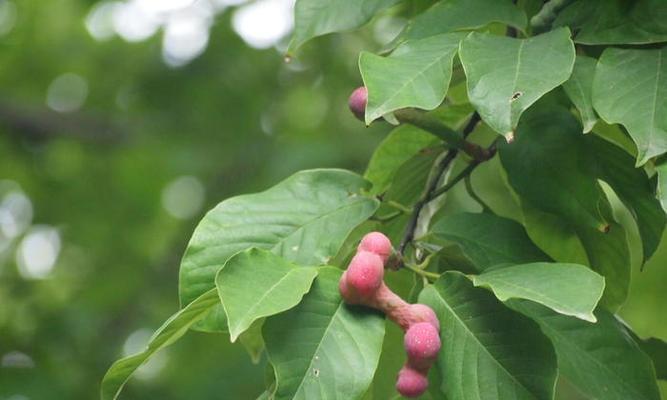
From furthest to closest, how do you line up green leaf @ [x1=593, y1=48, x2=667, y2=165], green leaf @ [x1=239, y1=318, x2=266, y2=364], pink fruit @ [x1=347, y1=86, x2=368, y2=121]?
green leaf @ [x1=239, y1=318, x2=266, y2=364], pink fruit @ [x1=347, y1=86, x2=368, y2=121], green leaf @ [x1=593, y1=48, x2=667, y2=165]

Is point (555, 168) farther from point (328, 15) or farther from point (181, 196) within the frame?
point (181, 196)

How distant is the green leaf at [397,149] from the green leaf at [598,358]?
335mm

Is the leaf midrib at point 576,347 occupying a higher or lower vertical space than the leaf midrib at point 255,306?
lower

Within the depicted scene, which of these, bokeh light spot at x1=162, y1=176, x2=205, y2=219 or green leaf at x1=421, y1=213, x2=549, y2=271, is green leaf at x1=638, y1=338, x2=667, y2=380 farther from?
bokeh light spot at x1=162, y1=176, x2=205, y2=219

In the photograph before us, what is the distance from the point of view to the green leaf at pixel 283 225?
1.16 metres

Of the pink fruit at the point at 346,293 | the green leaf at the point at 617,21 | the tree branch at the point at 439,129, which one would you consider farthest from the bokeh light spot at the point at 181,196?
the pink fruit at the point at 346,293

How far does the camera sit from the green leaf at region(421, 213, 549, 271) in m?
1.19

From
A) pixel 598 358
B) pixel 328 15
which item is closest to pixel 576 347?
pixel 598 358

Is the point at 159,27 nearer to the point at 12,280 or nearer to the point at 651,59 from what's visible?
the point at 12,280

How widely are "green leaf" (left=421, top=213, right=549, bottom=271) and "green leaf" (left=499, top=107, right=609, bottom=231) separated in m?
0.05

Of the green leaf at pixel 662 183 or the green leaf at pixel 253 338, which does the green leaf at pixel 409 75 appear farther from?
the green leaf at pixel 253 338

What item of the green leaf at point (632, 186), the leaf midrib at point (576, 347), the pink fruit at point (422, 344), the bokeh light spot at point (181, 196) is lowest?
the bokeh light spot at point (181, 196)

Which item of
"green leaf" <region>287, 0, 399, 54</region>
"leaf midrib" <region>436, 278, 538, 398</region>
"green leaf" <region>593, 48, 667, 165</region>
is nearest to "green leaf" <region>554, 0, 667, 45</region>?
"green leaf" <region>593, 48, 667, 165</region>

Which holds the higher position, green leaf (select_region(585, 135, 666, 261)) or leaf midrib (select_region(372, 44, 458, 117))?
leaf midrib (select_region(372, 44, 458, 117))
